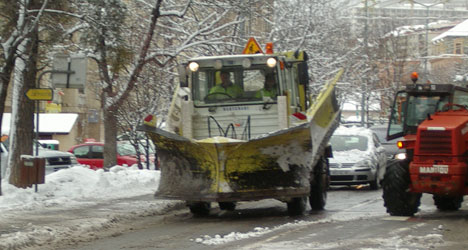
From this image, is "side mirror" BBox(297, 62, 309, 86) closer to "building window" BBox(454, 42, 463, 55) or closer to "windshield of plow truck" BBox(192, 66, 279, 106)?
"windshield of plow truck" BBox(192, 66, 279, 106)

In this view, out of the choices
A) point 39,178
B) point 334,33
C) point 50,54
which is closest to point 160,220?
point 39,178

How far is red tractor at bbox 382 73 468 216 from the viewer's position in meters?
12.0

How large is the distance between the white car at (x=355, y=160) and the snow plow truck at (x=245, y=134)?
4.18 meters

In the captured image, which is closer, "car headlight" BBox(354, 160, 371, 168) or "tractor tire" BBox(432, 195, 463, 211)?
"tractor tire" BBox(432, 195, 463, 211)

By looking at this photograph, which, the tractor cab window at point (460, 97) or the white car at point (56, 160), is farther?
the white car at point (56, 160)

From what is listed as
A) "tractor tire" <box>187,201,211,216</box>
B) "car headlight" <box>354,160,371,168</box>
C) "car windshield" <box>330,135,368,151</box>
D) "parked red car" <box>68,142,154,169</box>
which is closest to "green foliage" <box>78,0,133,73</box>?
"tractor tire" <box>187,201,211,216</box>

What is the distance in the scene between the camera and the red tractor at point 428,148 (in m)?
12.0

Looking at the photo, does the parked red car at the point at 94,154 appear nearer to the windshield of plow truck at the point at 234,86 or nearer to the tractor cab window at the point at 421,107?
the windshield of plow truck at the point at 234,86

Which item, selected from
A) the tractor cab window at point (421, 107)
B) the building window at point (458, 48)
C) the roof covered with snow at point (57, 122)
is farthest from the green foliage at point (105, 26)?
the building window at point (458, 48)

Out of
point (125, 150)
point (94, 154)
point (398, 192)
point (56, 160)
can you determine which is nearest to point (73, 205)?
point (398, 192)

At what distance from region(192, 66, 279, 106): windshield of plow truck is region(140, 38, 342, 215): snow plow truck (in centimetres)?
2

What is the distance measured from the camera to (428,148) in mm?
12227

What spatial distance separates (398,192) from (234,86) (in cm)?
342

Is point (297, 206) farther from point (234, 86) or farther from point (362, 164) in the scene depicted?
point (362, 164)
